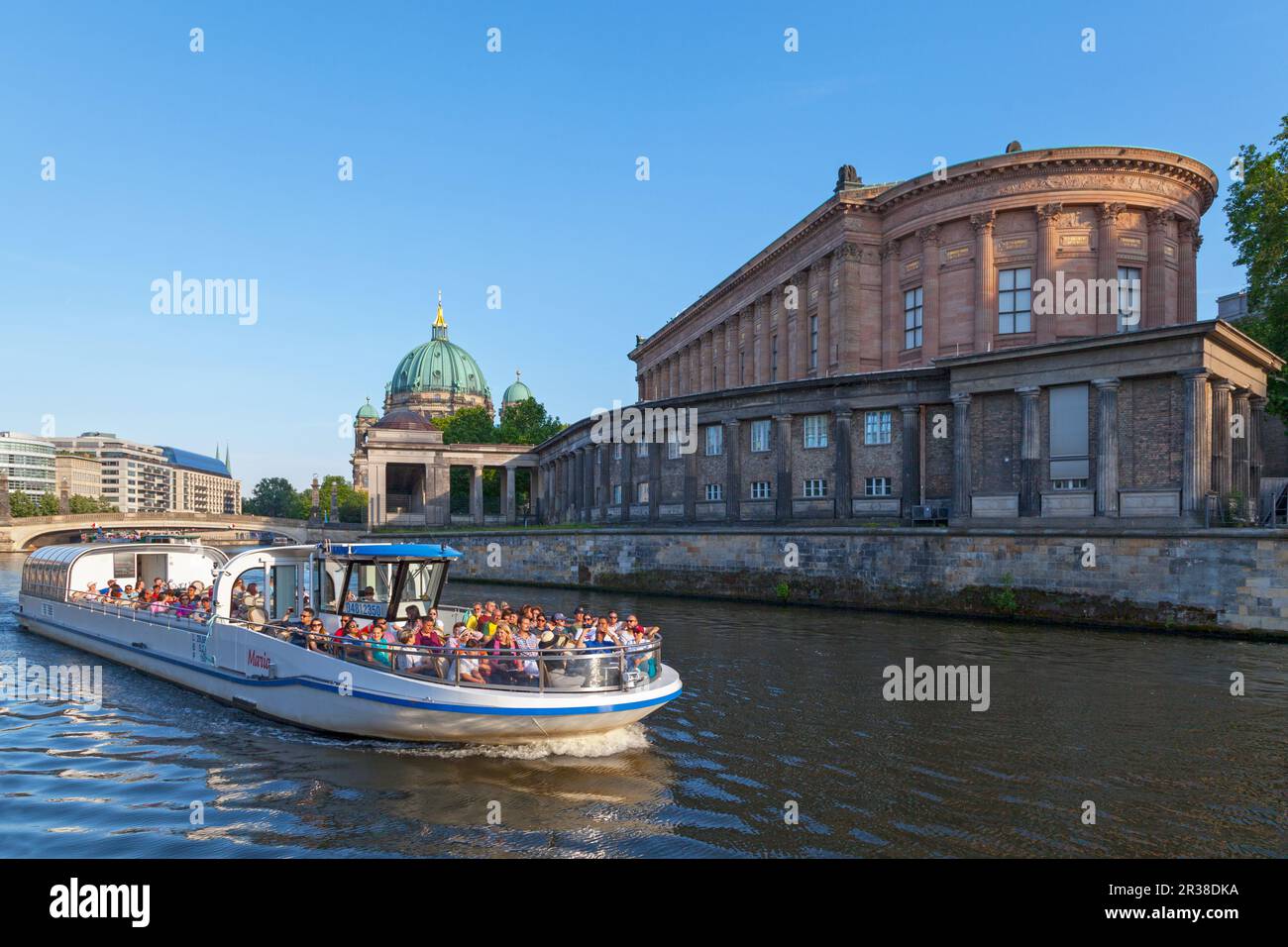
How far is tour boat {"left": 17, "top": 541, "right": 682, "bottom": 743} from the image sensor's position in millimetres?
15945

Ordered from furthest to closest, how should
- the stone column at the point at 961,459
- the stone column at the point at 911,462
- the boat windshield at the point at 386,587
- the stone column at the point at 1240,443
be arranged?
1. the stone column at the point at 911,462
2. the stone column at the point at 961,459
3. the stone column at the point at 1240,443
4. the boat windshield at the point at 386,587

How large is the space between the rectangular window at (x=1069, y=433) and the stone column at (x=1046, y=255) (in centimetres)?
1169

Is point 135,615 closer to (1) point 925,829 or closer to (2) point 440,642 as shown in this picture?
(2) point 440,642

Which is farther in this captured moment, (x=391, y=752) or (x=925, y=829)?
(x=391, y=752)

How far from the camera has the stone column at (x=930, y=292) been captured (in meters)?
48.9

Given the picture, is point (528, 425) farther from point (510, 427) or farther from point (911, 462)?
point (911, 462)

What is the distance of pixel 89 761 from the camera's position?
16.3 metres

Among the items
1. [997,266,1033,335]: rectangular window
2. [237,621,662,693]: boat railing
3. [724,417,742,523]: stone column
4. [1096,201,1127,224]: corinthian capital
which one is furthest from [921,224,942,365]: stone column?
[237,621,662,693]: boat railing

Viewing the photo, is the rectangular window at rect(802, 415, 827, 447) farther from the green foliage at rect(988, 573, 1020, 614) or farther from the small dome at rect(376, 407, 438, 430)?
the small dome at rect(376, 407, 438, 430)

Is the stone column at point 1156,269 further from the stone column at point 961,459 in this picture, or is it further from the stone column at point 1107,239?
the stone column at point 961,459

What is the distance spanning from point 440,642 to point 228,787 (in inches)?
171

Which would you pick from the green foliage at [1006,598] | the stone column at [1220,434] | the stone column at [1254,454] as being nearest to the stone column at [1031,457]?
the green foliage at [1006,598]

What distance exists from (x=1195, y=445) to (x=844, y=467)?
15.7 m
